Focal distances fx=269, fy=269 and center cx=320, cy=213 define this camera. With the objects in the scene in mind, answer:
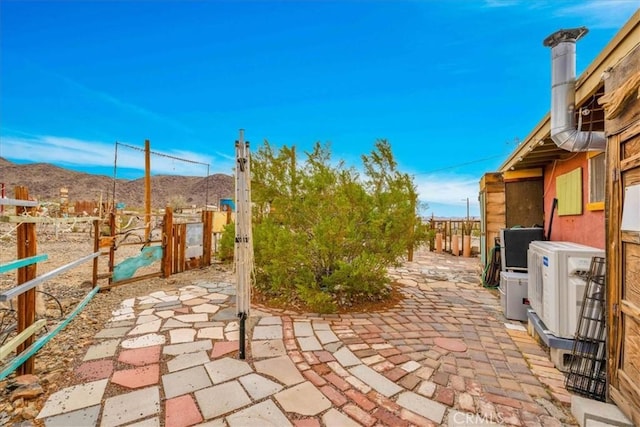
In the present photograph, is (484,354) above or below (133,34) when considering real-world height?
below

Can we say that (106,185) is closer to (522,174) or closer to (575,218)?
(522,174)

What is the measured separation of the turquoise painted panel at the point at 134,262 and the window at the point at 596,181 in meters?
6.81

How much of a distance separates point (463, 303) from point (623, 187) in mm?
2970

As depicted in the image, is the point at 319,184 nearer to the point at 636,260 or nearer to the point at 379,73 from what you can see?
the point at 636,260

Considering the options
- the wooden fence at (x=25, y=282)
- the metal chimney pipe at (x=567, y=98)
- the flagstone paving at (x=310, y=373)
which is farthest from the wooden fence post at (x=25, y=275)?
the metal chimney pipe at (x=567, y=98)

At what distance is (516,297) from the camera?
11.8ft

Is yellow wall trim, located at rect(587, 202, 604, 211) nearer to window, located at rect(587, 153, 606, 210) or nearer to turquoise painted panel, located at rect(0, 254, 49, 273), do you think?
window, located at rect(587, 153, 606, 210)

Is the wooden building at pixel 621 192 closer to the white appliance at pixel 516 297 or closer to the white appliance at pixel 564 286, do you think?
the white appliance at pixel 564 286

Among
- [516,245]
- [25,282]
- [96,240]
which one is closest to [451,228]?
[516,245]

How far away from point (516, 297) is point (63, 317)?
570cm

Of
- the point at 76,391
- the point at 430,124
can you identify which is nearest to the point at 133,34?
the point at 76,391

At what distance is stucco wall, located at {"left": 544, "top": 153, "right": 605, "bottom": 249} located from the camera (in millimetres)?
3133

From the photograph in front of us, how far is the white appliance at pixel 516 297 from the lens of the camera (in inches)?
140

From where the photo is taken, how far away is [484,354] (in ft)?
8.53
